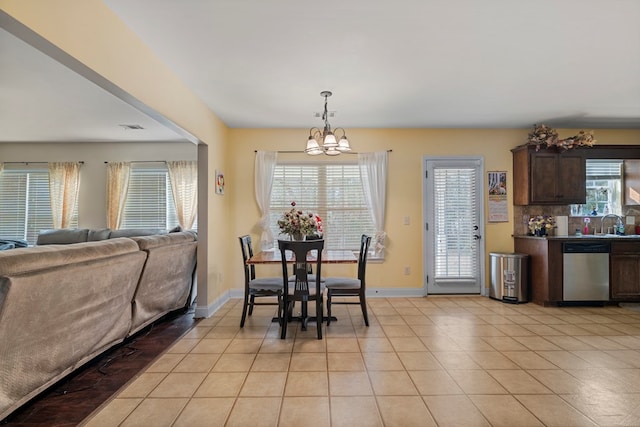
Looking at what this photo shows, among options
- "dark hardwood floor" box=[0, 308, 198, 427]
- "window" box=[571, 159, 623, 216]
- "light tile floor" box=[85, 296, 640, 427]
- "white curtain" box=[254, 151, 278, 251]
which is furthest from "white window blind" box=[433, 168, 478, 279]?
"dark hardwood floor" box=[0, 308, 198, 427]

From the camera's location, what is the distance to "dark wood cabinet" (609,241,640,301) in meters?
4.33

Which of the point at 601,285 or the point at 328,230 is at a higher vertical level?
the point at 328,230

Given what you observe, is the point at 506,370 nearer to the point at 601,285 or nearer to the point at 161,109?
the point at 601,285

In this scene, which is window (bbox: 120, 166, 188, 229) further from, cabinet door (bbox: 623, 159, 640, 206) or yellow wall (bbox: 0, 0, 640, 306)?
cabinet door (bbox: 623, 159, 640, 206)

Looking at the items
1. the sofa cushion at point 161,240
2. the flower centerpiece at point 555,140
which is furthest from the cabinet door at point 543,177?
the sofa cushion at point 161,240

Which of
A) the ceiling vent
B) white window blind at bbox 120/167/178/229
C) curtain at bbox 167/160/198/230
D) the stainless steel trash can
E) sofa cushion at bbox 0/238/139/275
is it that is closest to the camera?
sofa cushion at bbox 0/238/139/275

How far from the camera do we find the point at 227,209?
15.8 ft

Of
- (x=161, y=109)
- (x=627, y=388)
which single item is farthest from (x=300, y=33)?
(x=627, y=388)

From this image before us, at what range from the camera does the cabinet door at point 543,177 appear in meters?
4.62

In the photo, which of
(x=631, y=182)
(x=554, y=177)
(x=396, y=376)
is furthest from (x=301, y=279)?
(x=631, y=182)

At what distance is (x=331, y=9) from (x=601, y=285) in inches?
191

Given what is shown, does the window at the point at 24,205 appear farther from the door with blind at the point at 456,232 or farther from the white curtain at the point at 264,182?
the door with blind at the point at 456,232

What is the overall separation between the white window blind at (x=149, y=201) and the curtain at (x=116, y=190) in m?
0.07

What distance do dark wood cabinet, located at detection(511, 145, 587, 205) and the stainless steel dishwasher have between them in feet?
2.32
